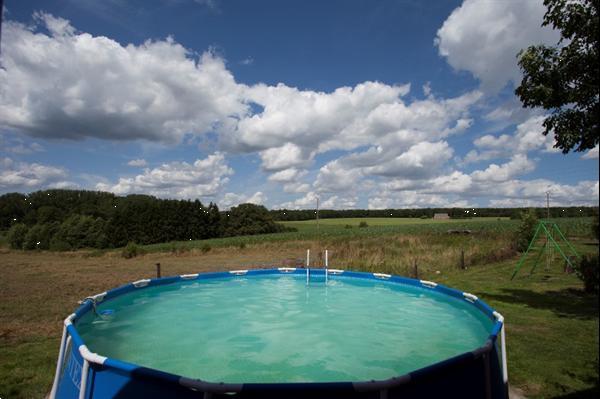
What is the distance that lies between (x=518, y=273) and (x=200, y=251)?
2535 cm

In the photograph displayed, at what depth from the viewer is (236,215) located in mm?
68750

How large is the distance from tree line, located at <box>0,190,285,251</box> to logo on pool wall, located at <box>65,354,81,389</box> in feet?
177

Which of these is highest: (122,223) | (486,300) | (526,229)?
(526,229)

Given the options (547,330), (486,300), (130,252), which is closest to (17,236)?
(130,252)

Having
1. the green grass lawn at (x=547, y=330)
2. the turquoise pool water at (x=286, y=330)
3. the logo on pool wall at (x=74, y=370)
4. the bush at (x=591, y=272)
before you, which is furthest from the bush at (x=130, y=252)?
the bush at (x=591, y=272)

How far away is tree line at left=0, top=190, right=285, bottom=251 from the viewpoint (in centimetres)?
5481

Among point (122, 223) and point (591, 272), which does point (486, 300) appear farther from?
point (122, 223)

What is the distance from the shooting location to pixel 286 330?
10500 millimetres

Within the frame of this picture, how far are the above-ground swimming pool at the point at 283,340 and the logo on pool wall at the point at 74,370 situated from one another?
3 cm

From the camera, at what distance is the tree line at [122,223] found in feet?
180

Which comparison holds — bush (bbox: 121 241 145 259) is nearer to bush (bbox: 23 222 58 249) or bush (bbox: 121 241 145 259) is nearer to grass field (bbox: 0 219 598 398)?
grass field (bbox: 0 219 598 398)

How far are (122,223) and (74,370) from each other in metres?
56.1

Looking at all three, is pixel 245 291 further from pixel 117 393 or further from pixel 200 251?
pixel 200 251

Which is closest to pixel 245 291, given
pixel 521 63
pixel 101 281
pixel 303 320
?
pixel 303 320
